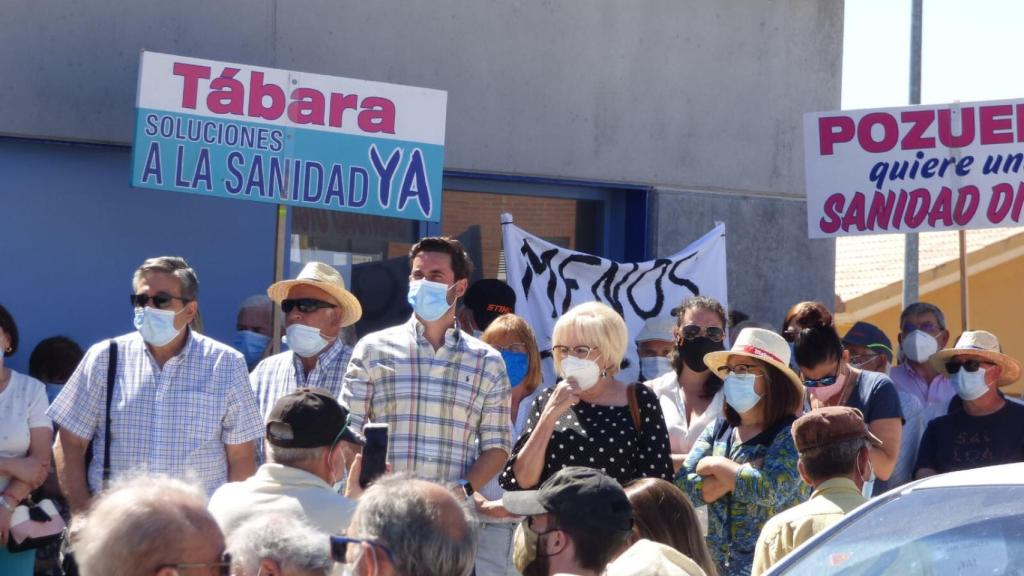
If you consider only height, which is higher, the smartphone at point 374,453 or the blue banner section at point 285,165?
the blue banner section at point 285,165

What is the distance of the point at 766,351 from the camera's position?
5.64 metres

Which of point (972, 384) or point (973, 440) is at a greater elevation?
point (972, 384)

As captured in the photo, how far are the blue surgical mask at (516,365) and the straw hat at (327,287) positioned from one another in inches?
31.2

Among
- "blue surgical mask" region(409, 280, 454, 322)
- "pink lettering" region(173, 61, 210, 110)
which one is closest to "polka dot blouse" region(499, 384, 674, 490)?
"blue surgical mask" region(409, 280, 454, 322)

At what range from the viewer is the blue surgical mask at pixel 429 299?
579 centimetres

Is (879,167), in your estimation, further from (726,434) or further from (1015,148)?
(726,434)

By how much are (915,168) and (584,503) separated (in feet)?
20.5

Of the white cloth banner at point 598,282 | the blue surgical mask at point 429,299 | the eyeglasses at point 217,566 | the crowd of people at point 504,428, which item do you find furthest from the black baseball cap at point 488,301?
the eyeglasses at point 217,566

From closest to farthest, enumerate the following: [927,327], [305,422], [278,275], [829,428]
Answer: [305,422] < [829,428] < [278,275] < [927,327]

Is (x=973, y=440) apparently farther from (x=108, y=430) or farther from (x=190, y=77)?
(x=190, y=77)

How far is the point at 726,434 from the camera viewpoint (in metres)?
5.61

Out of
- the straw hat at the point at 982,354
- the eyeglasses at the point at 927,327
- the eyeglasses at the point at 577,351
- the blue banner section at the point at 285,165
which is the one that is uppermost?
the blue banner section at the point at 285,165

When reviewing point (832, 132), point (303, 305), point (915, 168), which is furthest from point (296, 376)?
point (915, 168)

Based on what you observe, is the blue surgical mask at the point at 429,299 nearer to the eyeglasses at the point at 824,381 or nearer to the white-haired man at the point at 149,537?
the eyeglasses at the point at 824,381
